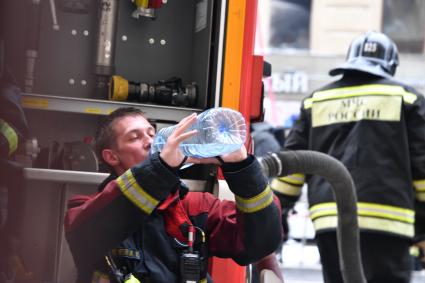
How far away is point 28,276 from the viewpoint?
12.1 ft

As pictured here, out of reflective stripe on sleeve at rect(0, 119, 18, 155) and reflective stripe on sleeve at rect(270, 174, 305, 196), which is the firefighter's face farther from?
reflective stripe on sleeve at rect(270, 174, 305, 196)

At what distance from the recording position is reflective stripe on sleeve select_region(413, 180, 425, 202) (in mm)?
4805

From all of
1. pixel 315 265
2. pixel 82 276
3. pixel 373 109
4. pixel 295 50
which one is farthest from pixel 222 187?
pixel 295 50

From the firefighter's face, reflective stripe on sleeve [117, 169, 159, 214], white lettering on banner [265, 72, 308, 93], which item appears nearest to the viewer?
reflective stripe on sleeve [117, 169, 159, 214]

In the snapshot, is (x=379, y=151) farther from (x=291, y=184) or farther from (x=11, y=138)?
(x=11, y=138)

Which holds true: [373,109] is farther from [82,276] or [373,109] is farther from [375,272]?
[82,276]

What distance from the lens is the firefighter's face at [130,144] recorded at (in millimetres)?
3264

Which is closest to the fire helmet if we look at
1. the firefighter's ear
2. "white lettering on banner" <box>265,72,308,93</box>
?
the firefighter's ear

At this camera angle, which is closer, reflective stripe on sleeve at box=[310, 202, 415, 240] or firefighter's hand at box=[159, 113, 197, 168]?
firefighter's hand at box=[159, 113, 197, 168]

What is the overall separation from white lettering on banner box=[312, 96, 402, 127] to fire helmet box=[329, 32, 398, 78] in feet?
0.60

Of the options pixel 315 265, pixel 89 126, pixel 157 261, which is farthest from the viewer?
pixel 315 265

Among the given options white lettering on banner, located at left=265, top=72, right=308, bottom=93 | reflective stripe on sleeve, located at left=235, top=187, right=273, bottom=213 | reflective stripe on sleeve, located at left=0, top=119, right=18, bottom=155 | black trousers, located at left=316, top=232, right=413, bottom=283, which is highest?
white lettering on banner, located at left=265, top=72, right=308, bottom=93

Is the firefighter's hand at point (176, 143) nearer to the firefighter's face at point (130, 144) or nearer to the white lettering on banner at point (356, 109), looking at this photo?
the firefighter's face at point (130, 144)

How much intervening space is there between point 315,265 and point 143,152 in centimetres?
714
